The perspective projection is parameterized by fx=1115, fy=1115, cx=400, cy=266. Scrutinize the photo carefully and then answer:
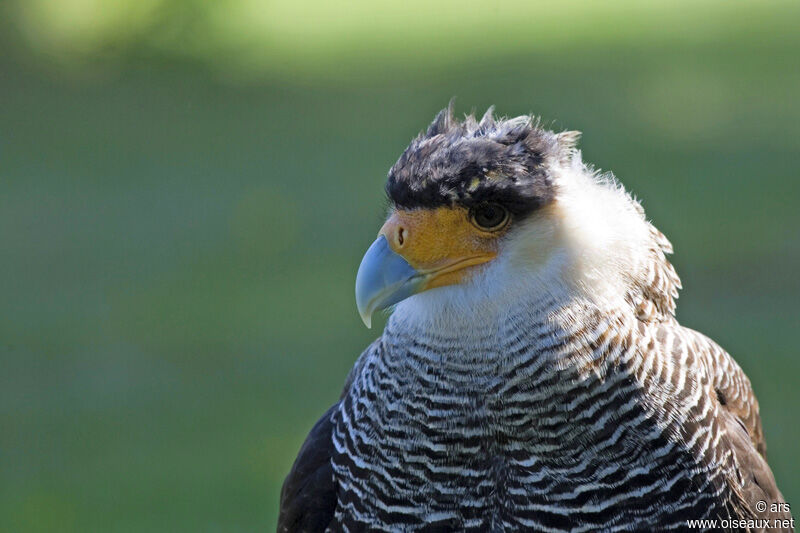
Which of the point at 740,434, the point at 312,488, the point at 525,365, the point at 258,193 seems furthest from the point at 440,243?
the point at 258,193

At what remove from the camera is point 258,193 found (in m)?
10.3

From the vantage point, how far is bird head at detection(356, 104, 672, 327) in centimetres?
291

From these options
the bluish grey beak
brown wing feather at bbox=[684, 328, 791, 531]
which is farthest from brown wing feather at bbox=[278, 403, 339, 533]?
brown wing feather at bbox=[684, 328, 791, 531]

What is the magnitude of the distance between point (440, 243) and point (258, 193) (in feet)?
24.7

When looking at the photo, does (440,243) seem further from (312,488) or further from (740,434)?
(740,434)

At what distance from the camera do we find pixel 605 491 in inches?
116

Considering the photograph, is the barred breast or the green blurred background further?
the green blurred background

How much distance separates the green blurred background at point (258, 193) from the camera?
6938 mm

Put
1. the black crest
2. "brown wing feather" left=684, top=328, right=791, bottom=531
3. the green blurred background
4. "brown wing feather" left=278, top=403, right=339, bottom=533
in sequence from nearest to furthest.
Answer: the black crest, "brown wing feather" left=684, top=328, right=791, bottom=531, "brown wing feather" left=278, top=403, right=339, bottom=533, the green blurred background

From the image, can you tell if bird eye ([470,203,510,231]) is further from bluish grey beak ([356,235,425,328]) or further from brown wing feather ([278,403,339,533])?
brown wing feather ([278,403,339,533])

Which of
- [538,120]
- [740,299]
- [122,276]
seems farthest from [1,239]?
[538,120]

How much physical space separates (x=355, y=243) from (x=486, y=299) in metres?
6.41

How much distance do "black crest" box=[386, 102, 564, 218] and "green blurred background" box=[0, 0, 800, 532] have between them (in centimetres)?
371

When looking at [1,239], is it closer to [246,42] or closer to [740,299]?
[246,42]
